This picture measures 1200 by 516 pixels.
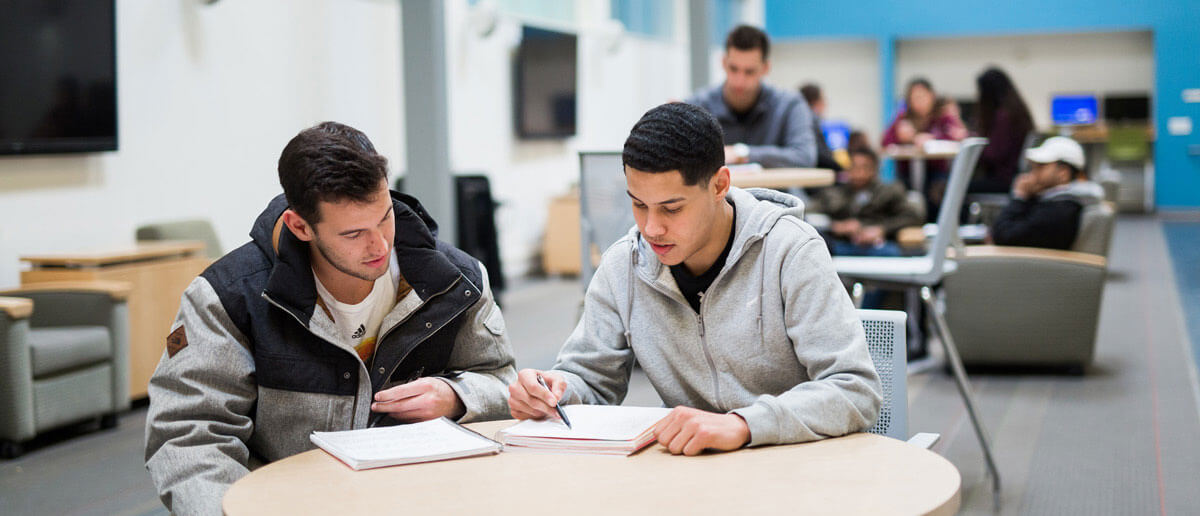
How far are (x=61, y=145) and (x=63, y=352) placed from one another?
1197 millimetres

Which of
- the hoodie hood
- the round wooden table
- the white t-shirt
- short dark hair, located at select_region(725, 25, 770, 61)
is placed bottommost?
the round wooden table

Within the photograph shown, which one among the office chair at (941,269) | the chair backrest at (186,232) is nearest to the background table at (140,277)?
the chair backrest at (186,232)

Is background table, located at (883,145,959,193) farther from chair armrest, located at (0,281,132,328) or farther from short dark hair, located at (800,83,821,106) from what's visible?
chair armrest, located at (0,281,132,328)

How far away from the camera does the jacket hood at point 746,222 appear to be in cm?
183

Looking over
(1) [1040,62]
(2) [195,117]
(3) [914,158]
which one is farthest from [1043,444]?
(1) [1040,62]

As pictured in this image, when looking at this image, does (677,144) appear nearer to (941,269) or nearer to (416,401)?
(416,401)

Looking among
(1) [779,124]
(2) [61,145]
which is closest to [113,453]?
(2) [61,145]

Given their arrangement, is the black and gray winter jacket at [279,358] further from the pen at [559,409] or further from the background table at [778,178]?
the background table at [778,178]

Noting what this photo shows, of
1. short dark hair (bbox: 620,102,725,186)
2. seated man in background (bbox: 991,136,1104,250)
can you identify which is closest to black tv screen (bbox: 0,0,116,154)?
short dark hair (bbox: 620,102,725,186)

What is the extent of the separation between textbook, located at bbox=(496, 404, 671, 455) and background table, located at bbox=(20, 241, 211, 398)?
326 centimetres

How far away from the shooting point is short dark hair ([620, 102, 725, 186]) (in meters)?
1.75

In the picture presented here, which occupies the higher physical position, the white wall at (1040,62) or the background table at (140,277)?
the white wall at (1040,62)

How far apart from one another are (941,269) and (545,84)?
5948 millimetres

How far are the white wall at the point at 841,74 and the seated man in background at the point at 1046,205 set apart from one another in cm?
942
